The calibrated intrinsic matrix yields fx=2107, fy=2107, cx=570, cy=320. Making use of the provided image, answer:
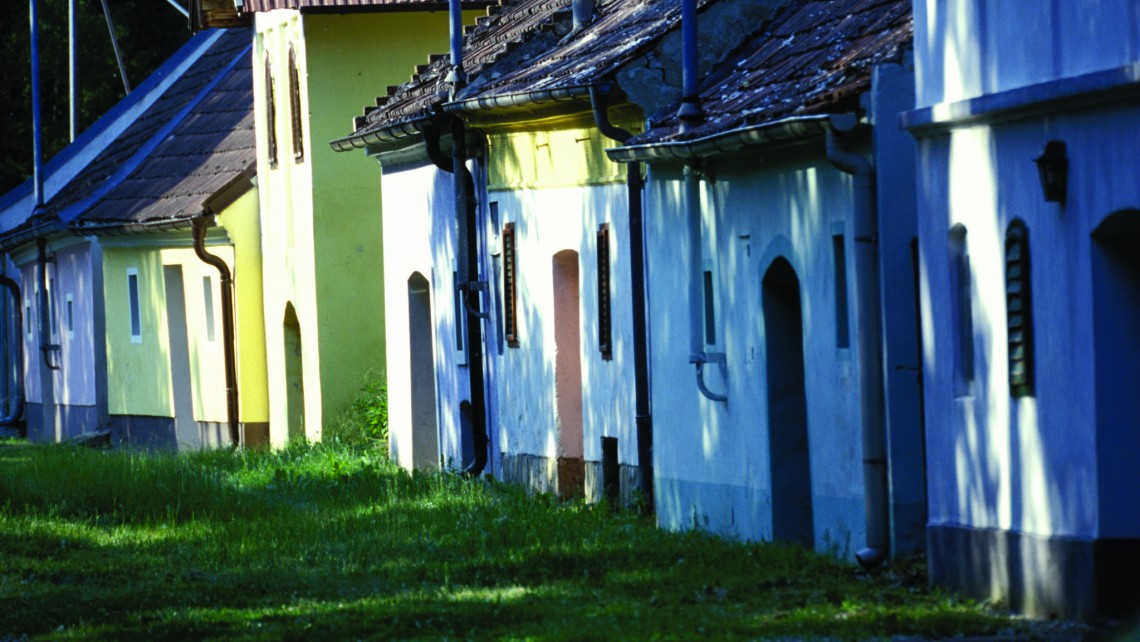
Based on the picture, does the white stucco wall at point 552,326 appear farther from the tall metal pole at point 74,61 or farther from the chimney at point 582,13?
the tall metal pole at point 74,61

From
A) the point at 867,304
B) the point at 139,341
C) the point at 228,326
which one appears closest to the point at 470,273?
the point at 867,304

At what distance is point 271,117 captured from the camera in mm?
28938

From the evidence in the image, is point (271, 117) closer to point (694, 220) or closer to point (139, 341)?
point (139, 341)

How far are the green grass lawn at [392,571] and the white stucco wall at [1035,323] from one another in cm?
65

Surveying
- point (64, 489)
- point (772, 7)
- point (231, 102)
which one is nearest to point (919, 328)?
point (772, 7)

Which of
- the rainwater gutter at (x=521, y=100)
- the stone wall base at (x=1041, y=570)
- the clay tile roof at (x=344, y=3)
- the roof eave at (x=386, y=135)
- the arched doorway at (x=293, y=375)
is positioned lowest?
the stone wall base at (x=1041, y=570)

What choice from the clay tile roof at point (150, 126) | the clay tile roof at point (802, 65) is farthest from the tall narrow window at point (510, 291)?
the clay tile roof at point (150, 126)

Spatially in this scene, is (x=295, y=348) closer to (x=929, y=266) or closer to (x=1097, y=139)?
(x=929, y=266)

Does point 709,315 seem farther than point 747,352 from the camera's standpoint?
Yes

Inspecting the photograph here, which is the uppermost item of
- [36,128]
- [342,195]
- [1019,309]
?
[36,128]

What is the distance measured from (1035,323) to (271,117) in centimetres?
1937

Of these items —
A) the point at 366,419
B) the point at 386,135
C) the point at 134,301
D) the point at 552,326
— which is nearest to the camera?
the point at 552,326

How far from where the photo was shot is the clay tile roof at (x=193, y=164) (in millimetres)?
30500

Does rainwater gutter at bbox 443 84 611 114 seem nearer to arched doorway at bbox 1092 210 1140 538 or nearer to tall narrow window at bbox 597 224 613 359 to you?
tall narrow window at bbox 597 224 613 359
